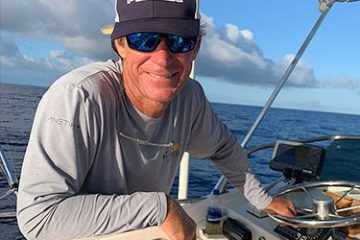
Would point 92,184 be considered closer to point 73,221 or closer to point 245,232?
point 73,221

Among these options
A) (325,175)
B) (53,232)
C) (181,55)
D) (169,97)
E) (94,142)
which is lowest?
(325,175)

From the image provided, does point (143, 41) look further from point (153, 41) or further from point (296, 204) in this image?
point (296, 204)

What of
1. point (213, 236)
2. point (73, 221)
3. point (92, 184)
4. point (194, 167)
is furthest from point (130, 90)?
point (194, 167)

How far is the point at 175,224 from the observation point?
41.9 inches

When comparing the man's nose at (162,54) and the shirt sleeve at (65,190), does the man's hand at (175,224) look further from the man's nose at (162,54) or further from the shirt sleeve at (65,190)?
the man's nose at (162,54)

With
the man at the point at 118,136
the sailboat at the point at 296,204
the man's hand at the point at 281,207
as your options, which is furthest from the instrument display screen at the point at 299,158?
the man at the point at 118,136

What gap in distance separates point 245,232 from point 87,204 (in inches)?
34.5

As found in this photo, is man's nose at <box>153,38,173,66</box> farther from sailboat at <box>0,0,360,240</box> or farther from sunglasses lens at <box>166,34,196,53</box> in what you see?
sailboat at <box>0,0,360,240</box>

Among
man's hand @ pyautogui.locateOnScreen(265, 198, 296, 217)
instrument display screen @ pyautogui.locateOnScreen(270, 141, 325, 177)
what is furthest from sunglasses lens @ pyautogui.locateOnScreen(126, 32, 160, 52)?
instrument display screen @ pyautogui.locateOnScreen(270, 141, 325, 177)

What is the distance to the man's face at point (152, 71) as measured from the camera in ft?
3.84

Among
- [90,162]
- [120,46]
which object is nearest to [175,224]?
[90,162]

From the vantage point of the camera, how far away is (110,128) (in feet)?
3.77

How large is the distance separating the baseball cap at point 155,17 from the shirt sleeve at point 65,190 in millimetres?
238

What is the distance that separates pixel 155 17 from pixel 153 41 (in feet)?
0.24
